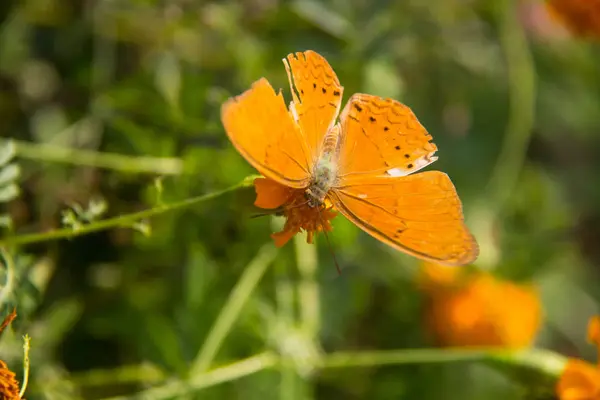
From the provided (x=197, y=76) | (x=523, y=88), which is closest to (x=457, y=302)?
(x=523, y=88)

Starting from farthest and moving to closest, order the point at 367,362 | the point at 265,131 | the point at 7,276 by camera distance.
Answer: the point at 367,362 < the point at 7,276 < the point at 265,131

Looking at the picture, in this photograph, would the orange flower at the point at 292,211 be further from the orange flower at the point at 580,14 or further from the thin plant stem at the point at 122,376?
the orange flower at the point at 580,14

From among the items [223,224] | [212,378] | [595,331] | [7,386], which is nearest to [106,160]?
[223,224]

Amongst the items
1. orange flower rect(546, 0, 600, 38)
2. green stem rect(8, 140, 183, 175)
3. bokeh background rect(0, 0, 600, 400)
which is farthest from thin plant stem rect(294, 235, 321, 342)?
orange flower rect(546, 0, 600, 38)

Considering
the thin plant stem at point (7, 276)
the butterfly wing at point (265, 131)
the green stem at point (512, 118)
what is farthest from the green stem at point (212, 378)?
the green stem at point (512, 118)

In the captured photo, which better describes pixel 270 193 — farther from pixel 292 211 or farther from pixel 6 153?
pixel 6 153

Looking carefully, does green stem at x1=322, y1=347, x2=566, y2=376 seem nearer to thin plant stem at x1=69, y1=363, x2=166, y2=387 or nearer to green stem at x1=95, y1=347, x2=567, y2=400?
green stem at x1=95, y1=347, x2=567, y2=400

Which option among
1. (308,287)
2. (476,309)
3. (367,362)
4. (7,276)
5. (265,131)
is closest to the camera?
(265,131)

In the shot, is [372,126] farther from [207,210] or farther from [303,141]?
[207,210]
